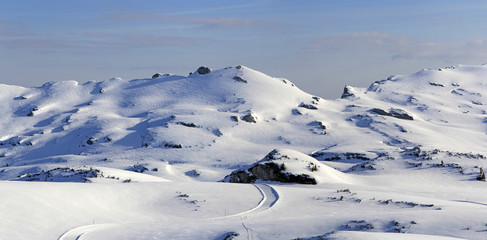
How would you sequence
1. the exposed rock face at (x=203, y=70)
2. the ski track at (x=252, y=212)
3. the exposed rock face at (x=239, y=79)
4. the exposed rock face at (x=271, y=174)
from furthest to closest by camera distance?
the exposed rock face at (x=203, y=70)
the exposed rock face at (x=239, y=79)
the exposed rock face at (x=271, y=174)
the ski track at (x=252, y=212)

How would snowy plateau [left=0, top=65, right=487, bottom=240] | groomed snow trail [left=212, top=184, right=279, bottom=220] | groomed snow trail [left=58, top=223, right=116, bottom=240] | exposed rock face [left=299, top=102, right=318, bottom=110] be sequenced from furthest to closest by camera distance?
exposed rock face [left=299, top=102, right=318, bottom=110] < groomed snow trail [left=212, top=184, right=279, bottom=220] < snowy plateau [left=0, top=65, right=487, bottom=240] < groomed snow trail [left=58, top=223, right=116, bottom=240]

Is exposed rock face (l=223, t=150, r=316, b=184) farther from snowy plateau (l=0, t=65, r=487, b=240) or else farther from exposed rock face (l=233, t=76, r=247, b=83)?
exposed rock face (l=233, t=76, r=247, b=83)

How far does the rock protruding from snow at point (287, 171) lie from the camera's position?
106ft

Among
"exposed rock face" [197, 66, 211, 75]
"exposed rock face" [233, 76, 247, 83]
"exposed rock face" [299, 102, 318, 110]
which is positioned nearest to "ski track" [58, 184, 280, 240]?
"exposed rock face" [299, 102, 318, 110]

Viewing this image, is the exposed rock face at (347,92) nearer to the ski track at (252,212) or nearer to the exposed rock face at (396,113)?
the exposed rock face at (396,113)

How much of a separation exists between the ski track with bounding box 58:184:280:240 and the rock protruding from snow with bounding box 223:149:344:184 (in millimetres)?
4682

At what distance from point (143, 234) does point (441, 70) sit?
124346 mm

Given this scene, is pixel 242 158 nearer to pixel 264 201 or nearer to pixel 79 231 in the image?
pixel 264 201

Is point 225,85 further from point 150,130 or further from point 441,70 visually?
point 441,70

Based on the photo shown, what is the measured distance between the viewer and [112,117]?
79.8 meters

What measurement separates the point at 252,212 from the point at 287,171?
39.0 ft

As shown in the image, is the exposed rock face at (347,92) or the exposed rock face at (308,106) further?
the exposed rock face at (347,92)

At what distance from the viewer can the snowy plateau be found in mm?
17703

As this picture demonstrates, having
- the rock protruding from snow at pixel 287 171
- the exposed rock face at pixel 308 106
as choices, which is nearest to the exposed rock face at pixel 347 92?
the exposed rock face at pixel 308 106
